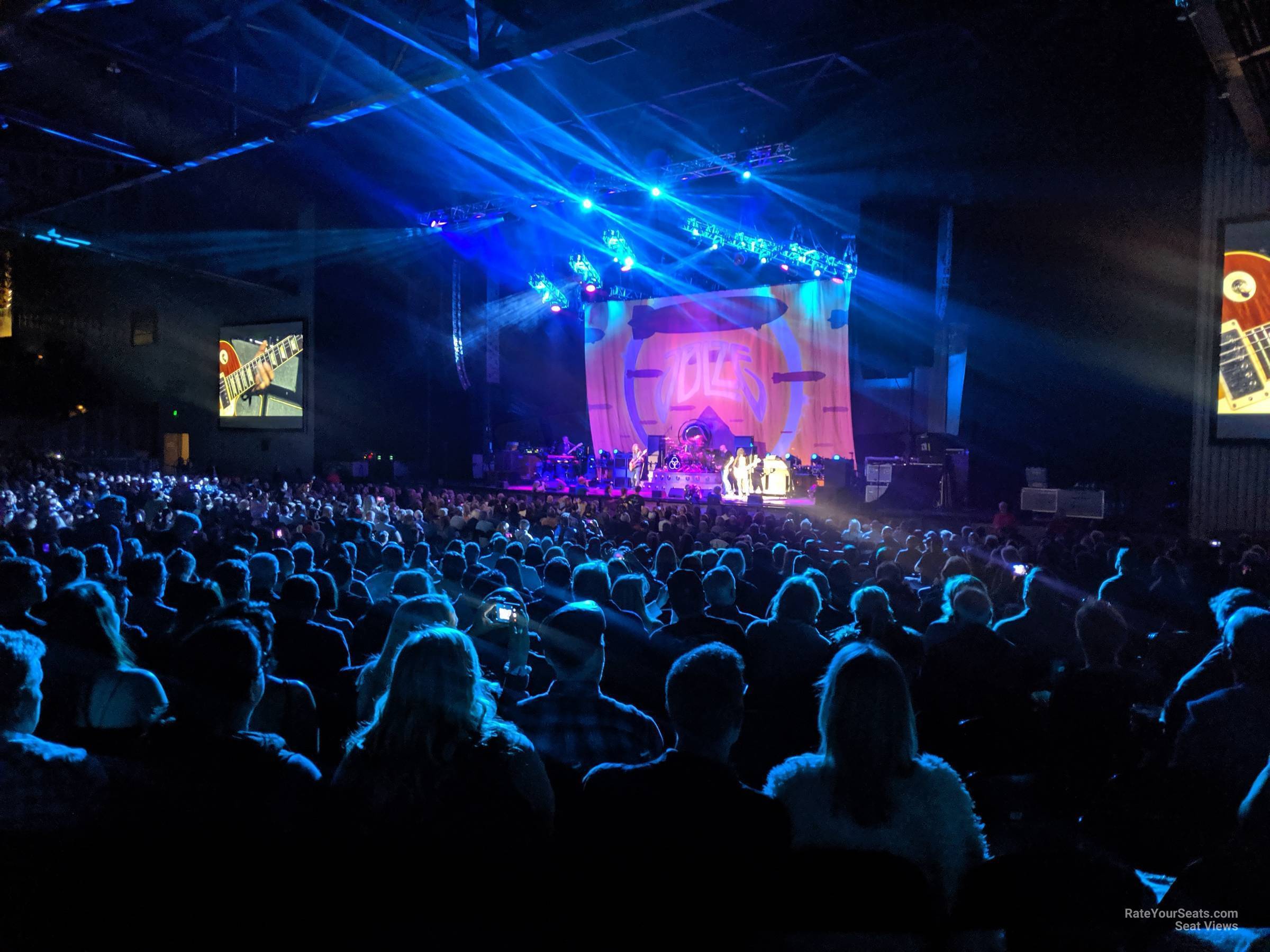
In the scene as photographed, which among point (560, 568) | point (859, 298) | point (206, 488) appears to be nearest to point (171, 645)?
point (560, 568)

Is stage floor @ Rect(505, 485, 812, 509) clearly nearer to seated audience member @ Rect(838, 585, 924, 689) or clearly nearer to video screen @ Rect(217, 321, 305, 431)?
video screen @ Rect(217, 321, 305, 431)

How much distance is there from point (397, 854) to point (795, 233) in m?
16.0

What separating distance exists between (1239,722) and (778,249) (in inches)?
580

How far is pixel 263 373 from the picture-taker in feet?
73.1

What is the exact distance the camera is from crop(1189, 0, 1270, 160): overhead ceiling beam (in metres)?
6.43

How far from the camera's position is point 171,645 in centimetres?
344

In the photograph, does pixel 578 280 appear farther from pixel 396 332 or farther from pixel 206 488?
pixel 206 488

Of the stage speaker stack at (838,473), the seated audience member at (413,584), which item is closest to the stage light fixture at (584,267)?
the stage speaker stack at (838,473)

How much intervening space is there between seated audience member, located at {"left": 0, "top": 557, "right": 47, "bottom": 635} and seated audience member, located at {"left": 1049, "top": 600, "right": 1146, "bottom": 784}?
13.8 ft

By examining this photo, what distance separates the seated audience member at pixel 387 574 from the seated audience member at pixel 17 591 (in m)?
1.66

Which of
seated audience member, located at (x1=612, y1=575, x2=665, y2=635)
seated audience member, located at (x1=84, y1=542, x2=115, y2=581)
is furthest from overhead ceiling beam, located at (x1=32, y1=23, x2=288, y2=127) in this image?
seated audience member, located at (x1=612, y1=575, x2=665, y2=635)

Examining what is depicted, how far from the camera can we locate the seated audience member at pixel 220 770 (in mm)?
1754

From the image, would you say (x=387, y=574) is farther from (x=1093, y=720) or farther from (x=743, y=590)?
(x=1093, y=720)

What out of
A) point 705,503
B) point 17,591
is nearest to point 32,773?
point 17,591
